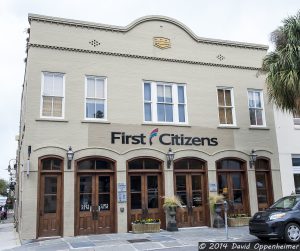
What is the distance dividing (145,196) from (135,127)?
302cm

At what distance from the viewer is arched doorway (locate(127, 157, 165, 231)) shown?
15.3m

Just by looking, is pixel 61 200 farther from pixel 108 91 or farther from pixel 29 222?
pixel 108 91

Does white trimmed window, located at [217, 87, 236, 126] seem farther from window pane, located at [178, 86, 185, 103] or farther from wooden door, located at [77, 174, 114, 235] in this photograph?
wooden door, located at [77, 174, 114, 235]

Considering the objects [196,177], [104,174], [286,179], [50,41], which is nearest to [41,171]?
[104,174]

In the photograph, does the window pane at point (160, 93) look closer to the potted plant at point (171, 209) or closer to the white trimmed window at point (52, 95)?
the white trimmed window at point (52, 95)

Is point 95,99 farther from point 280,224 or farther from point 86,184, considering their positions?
point 280,224

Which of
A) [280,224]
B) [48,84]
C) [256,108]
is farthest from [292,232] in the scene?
[48,84]

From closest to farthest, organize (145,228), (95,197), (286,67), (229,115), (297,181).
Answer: (286,67), (145,228), (95,197), (229,115), (297,181)

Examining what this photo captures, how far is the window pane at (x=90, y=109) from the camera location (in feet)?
50.3

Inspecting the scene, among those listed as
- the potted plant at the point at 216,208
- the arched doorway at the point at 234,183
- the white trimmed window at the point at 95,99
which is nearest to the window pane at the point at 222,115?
the arched doorway at the point at 234,183

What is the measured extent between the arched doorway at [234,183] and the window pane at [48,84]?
827cm

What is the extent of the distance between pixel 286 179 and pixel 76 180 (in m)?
10.5

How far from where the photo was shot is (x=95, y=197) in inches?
580

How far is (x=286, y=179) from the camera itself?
713 inches
